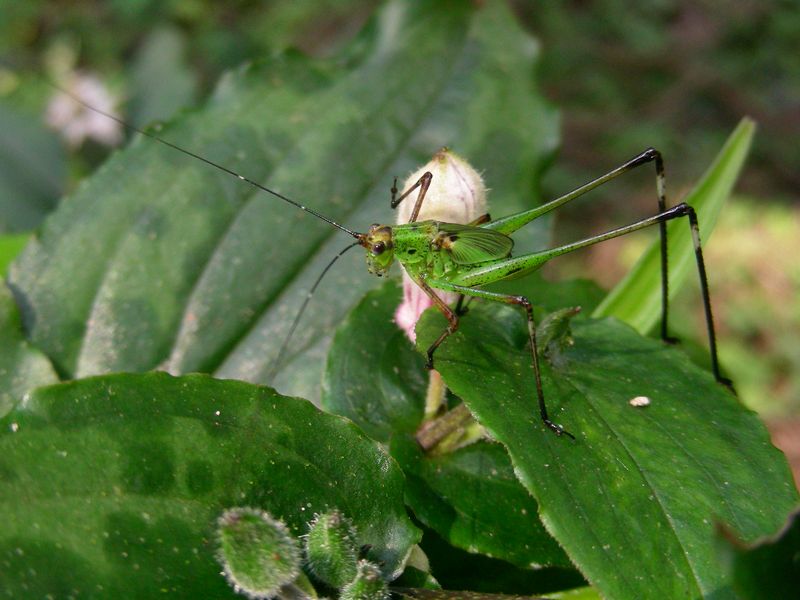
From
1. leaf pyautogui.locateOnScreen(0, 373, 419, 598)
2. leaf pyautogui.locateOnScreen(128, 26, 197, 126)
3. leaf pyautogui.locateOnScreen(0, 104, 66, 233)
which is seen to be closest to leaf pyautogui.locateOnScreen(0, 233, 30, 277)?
leaf pyautogui.locateOnScreen(0, 104, 66, 233)

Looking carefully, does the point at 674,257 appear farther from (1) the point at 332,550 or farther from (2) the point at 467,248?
(1) the point at 332,550

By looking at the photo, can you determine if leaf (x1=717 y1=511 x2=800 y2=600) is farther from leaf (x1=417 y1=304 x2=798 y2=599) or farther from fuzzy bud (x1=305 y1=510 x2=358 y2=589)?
fuzzy bud (x1=305 y1=510 x2=358 y2=589)

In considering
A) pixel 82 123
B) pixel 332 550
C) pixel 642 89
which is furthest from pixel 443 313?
pixel 642 89

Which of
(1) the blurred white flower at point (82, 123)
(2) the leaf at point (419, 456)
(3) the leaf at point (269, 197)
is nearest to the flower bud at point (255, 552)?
(2) the leaf at point (419, 456)

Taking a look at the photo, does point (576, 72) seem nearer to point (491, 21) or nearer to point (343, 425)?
point (491, 21)

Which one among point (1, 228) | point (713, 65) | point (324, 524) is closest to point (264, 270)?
point (324, 524)

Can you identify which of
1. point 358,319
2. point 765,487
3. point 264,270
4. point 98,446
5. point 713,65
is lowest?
point 765,487
